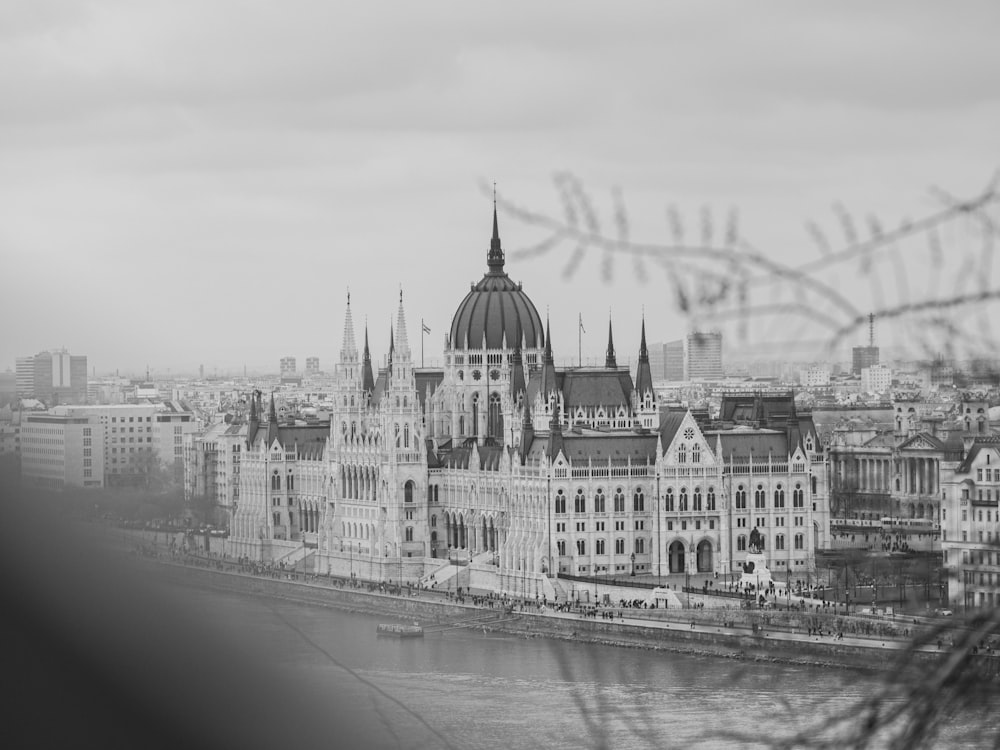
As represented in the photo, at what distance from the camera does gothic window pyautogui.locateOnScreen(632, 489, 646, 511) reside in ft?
187

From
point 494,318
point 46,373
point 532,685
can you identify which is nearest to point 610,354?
point 494,318

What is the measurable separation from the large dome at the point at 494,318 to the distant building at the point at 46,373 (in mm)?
51467

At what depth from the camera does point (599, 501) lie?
56.8 meters

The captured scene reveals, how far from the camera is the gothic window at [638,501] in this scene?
2248 inches

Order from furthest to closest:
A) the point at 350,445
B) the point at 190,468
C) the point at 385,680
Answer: the point at 190,468 → the point at 350,445 → the point at 385,680

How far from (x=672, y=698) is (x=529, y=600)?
17.2 metres

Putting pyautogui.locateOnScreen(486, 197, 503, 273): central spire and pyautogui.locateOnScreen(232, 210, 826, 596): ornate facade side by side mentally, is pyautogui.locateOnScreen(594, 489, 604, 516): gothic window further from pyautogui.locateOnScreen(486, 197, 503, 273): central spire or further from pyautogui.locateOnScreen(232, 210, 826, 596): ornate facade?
pyautogui.locateOnScreen(486, 197, 503, 273): central spire

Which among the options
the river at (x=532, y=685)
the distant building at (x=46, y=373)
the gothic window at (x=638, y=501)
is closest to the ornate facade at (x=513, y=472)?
the gothic window at (x=638, y=501)

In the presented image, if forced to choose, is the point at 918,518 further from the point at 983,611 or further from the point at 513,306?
the point at 983,611

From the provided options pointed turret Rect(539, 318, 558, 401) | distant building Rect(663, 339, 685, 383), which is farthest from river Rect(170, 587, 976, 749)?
pointed turret Rect(539, 318, 558, 401)

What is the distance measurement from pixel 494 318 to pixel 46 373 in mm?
56486

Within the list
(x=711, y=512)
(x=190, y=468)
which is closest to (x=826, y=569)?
(x=711, y=512)

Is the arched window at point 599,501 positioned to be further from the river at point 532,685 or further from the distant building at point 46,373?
the distant building at point 46,373

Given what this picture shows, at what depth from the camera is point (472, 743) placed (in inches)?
1109
